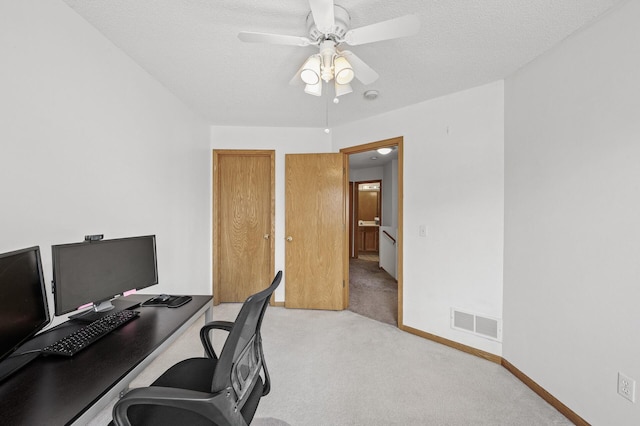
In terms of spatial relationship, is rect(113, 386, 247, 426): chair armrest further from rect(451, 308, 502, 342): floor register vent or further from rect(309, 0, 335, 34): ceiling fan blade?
rect(451, 308, 502, 342): floor register vent

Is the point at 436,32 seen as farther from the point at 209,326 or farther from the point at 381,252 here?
the point at 381,252

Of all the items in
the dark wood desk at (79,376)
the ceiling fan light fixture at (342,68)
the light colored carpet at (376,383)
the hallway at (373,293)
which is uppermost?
the ceiling fan light fixture at (342,68)

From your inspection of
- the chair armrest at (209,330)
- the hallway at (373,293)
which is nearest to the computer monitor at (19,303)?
the chair armrest at (209,330)

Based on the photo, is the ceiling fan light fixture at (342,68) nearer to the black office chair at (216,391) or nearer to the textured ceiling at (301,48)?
the textured ceiling at (301,48)

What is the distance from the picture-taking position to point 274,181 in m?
3.55

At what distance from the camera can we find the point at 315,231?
3449 millimetres

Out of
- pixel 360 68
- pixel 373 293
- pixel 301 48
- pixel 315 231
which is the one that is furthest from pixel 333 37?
pixel 373 293

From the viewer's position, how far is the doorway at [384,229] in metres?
3.01

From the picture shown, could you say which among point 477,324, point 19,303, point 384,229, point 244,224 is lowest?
point 477,324

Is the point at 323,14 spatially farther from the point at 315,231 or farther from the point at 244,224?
the point at 244,224

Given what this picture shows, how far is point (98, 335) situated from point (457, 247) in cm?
271

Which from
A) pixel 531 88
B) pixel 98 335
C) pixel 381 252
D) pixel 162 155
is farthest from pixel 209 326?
pixel 381 252

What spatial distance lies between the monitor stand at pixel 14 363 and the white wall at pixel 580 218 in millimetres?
2780

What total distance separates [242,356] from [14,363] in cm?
84
